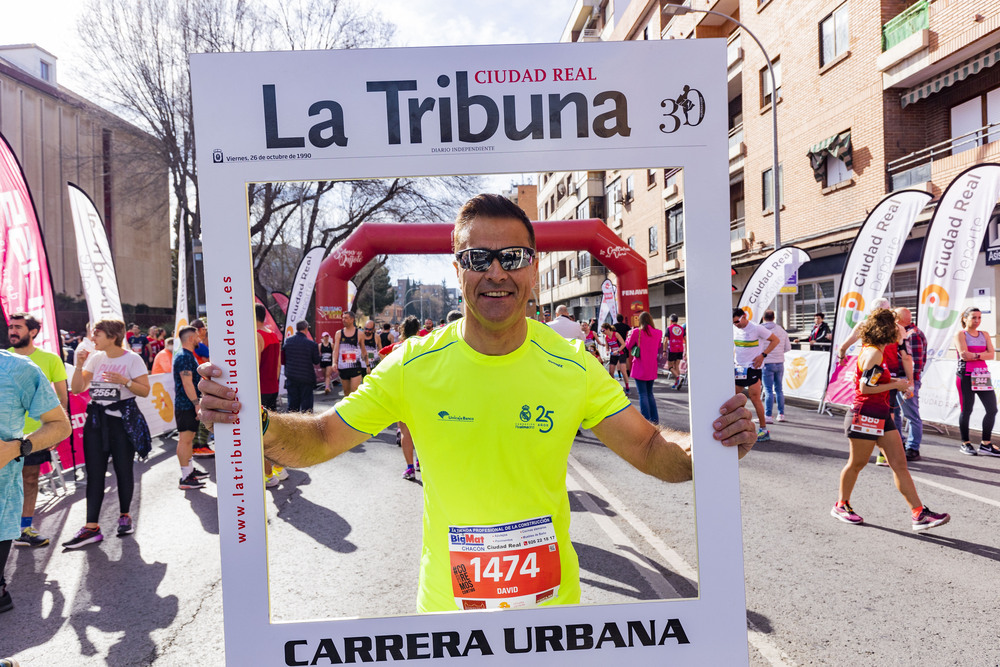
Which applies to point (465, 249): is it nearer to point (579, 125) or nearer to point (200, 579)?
point (579, 125)

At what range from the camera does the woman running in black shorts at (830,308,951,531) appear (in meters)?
4.68

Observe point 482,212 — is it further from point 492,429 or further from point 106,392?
point 106,392

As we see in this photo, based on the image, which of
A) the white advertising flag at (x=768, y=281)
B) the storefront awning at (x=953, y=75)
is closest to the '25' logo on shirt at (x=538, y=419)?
the white advertising flag at (x=768, y=281)

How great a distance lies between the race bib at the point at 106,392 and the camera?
4984 millimetres

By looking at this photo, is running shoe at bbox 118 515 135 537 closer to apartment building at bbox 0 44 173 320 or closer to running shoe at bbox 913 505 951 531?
running shoe at bbox 913 505 951 531

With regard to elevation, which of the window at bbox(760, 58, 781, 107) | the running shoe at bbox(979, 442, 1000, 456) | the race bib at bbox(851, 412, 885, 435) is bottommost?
the running shoe at bbox(979, 442, 1000, 456)

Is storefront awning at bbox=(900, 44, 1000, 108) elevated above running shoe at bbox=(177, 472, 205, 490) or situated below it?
above

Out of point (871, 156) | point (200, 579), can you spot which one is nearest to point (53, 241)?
point (200, 579)

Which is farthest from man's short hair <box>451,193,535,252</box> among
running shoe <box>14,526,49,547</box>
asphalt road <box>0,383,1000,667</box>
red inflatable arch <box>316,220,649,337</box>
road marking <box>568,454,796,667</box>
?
red inflatable arch <box>316,220,649,337</box>

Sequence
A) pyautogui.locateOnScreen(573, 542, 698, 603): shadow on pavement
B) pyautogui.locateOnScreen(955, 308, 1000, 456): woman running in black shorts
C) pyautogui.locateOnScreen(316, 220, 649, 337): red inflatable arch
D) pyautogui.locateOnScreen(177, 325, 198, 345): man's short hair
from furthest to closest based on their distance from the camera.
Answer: pyautogui.locateOnScreen(316, 220, 649, 337): red inflatable arch → pyautogui.locateOnScreen(955, 308, 1000, 456): woman running in black shorts → pyautogui.locateOnScreen(177, 325, 198, 345): man's short hair → pyautogui.locateOnScreen(573, 542, 698, 603): shadow on pavement

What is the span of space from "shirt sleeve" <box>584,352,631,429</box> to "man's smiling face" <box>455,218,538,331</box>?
346 mm

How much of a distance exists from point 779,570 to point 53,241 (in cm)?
3348

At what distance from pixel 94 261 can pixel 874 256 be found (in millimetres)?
11401

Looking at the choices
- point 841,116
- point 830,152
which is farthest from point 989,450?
point 841,116
